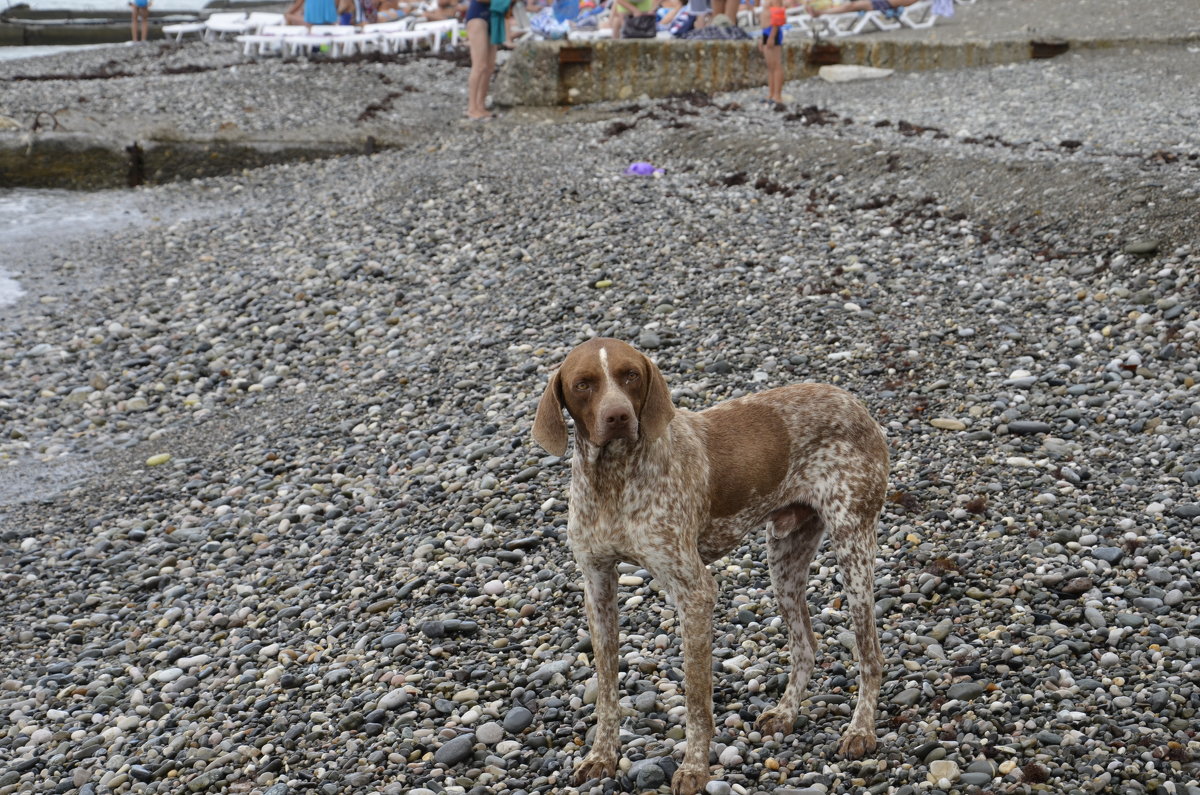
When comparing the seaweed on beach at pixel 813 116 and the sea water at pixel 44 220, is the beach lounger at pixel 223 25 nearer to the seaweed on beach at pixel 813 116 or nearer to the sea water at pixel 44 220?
the sea water at pixel 44 220

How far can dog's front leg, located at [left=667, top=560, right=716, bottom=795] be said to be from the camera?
169 inches

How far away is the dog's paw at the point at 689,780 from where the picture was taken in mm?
4422

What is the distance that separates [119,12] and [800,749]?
49210 millimetres

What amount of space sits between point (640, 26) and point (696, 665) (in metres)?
18.9

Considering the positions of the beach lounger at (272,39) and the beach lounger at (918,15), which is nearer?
the beach lounger at (918,15)

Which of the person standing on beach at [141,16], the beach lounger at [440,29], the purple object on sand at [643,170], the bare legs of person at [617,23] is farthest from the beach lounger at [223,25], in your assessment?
the purple object on sand at [643,170]

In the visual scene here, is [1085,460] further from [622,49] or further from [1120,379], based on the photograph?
[622,49]

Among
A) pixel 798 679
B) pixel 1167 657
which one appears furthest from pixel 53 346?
pixel 1167 657

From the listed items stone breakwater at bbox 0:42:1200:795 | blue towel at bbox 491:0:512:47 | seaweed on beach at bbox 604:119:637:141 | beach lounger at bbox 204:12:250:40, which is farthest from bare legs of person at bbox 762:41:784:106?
beach lounger at bbox 204:12:250:40

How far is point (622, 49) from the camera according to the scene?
19969 millimetres

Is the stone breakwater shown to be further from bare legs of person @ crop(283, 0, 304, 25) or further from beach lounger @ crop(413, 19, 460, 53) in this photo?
bare legs of person @ crop(283, 0, 304, 25)

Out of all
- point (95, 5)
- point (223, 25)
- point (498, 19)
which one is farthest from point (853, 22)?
point (95, 5)

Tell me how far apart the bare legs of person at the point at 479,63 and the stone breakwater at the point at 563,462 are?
7.85 feet

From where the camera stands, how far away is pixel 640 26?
851 inches
